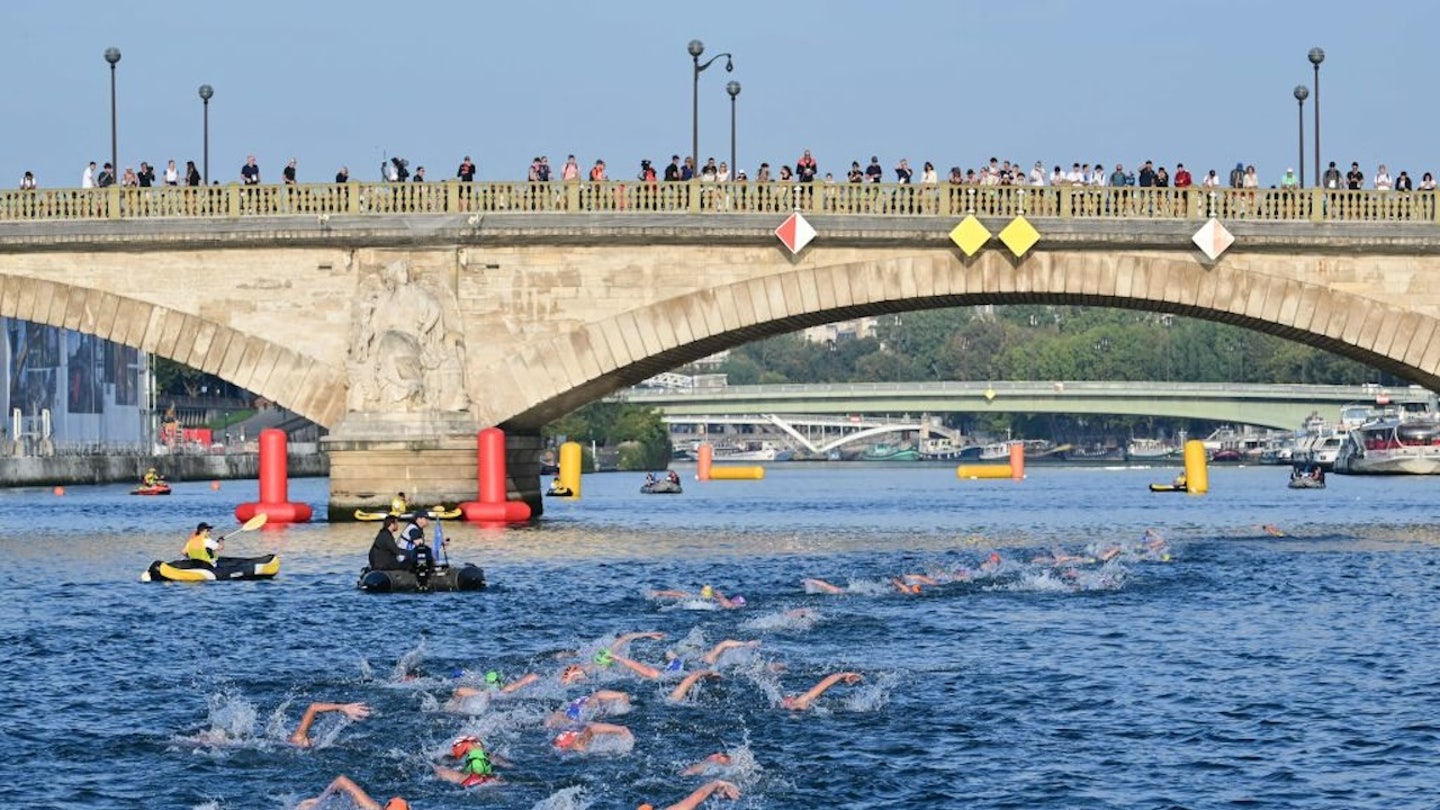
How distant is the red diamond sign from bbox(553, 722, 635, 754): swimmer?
114 feet

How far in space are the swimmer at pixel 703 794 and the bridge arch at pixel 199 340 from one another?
131 feet

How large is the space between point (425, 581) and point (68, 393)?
334ft

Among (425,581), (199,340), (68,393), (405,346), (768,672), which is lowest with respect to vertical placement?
(768,672)

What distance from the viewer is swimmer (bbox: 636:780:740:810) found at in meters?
25.1

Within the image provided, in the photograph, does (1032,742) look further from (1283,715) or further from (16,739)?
(16,739)

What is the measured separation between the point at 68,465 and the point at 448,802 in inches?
3969

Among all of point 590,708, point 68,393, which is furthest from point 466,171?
point 68,393

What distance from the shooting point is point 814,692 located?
3198 cm

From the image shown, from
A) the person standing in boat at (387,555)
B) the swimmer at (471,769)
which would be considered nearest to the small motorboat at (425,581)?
the person standing in boat at (387,555)

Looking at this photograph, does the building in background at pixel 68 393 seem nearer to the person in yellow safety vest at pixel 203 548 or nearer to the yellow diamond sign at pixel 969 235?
the yellow diamond sign at pixel 969 235

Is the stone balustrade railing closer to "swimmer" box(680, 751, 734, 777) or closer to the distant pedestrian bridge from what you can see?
"swimmer" box(680, 751, 734, 777)

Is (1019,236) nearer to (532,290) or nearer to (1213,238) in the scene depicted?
(1213,238)

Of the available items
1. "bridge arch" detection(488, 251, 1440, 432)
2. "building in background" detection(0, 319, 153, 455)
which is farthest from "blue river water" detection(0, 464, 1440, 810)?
"building in background" detection(0, 319, 153, 455)

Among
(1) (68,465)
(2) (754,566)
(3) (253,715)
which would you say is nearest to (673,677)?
(3) (253,715)
